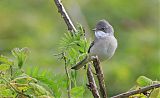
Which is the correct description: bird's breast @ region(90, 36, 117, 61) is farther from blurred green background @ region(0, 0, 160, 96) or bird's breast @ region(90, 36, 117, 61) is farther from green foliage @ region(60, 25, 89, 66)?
blurred green background @ region(0, 0, 160, 96)

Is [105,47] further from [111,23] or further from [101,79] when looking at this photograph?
[111,23]

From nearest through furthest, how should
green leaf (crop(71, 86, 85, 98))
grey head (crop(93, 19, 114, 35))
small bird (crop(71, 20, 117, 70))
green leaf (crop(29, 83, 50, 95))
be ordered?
green leaf (crop(29, 83, 50, 95)) → green leaf (crop(71, 86, 85, 98)) → grey head (crop(93, 19, 114, 35)) → small bird (crop(71, 20, 117, 70))

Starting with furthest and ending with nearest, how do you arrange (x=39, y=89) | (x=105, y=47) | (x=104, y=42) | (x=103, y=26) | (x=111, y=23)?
1. (x=111, y=23)
2. (x=104, y=42)
3. (x=105, y=47)
4. (x=103, y=26)
5. (x=39, y=89)

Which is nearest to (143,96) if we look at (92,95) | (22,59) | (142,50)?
(92,95)

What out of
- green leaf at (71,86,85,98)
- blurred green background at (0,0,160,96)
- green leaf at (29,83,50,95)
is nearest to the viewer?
green leaf at (29,83,50,95)

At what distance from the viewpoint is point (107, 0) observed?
7.20 meters

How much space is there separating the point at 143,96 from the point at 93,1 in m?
6.15

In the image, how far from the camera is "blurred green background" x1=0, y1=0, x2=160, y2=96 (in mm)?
5488

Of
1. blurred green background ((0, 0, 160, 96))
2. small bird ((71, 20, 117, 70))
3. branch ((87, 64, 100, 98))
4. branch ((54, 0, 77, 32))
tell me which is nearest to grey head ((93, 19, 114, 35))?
small bird ((71, 20, 117, 70))

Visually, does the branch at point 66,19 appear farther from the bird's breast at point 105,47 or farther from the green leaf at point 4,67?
the bird's breast at point 105,47

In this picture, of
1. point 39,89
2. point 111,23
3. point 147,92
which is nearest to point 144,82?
point 147,92

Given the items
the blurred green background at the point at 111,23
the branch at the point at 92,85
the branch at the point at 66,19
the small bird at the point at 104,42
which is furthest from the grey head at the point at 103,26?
the blurred green background at the point at 111,23

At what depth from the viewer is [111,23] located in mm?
6484

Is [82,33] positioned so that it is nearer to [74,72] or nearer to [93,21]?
[74,72]
